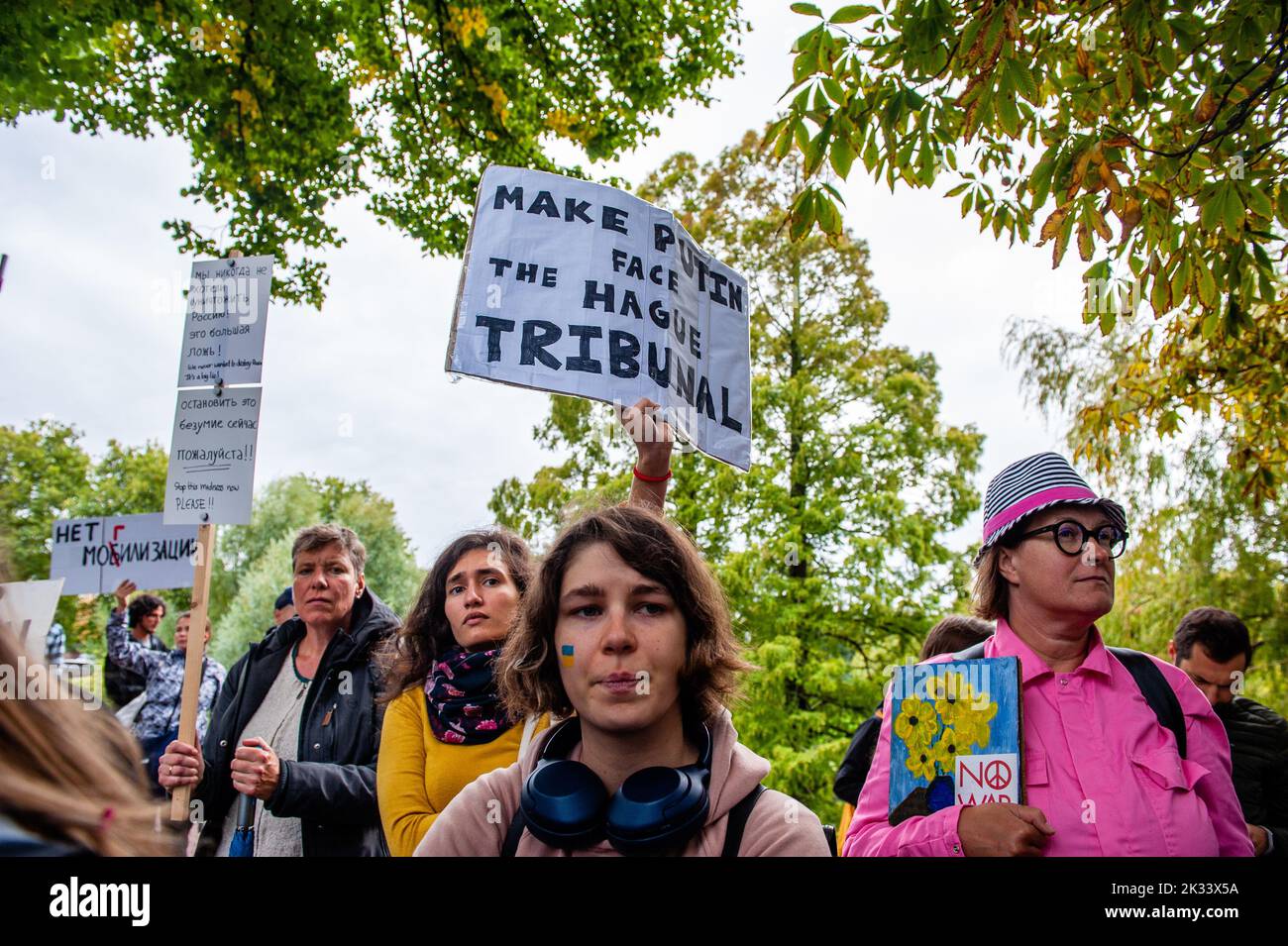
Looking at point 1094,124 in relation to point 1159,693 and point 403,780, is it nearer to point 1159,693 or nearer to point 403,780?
point 1159,693

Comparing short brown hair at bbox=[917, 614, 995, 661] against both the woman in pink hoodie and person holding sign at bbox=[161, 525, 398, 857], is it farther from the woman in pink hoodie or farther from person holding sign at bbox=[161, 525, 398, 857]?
person holding sign at bbox=[161, 525, 398, 857]

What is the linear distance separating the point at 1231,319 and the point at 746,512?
1142 centimetres

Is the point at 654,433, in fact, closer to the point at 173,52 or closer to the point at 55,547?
the point at 55,547

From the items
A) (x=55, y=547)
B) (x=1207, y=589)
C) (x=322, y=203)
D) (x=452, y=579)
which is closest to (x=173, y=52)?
(x=322, y=203)

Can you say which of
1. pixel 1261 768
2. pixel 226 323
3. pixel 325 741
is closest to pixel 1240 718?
pixel 1261 768

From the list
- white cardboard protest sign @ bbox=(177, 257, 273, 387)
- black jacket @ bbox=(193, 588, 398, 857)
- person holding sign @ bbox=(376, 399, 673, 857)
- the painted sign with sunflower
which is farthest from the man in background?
white cardboard protest sign @ bbox=(177, 257, 273, 387)

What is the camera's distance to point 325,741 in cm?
325

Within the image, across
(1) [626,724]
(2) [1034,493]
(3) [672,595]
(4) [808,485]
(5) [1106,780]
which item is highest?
(4) [808,485]

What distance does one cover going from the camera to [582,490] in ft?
46.9

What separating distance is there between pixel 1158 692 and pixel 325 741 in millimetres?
2663

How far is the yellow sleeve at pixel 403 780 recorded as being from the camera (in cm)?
252

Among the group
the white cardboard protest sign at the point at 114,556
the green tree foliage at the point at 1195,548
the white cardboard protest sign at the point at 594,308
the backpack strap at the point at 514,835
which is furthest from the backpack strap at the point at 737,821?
the green tree foliage at the point at 1195,548

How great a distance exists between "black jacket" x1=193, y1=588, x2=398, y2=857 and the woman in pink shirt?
1726 millimetres

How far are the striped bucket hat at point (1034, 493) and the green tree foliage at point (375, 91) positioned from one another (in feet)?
21.2
